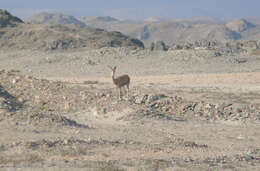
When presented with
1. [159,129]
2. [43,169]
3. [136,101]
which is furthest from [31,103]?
[43,169]

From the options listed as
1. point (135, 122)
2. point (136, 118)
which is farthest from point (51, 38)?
point (135, 122)

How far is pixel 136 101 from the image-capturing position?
18938 mm

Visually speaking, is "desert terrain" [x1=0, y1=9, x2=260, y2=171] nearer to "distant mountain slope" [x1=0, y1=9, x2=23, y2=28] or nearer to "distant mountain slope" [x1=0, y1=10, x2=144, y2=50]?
"distant mountain slope" [x1=0, y1=10, x2=144, y2=50]

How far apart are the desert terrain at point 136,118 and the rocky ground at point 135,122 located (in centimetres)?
3

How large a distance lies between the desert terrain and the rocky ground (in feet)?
0.08

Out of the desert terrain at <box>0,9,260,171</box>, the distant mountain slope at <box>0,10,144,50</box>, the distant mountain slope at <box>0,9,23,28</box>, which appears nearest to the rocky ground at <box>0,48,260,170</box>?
the desert terrain at <box>0,9,260,171</box>

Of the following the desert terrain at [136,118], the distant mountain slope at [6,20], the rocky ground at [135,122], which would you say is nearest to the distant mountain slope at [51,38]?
the distant mountain slope at [6,20]

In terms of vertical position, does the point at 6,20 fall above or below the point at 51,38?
above

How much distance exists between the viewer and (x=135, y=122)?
15.8 metres

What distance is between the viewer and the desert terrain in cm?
977

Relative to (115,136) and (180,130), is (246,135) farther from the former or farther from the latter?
(115,136)

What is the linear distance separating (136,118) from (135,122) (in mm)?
457

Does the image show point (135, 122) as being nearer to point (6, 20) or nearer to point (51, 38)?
point (51, 38)

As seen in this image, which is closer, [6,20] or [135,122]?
[135,122]
